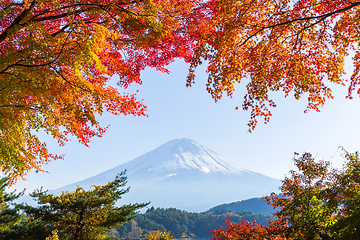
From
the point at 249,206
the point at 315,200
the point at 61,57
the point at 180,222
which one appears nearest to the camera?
the point at 61,57

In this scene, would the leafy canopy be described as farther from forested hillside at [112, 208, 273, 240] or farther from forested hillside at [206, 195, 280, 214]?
→ forested hillside at [206, 195, 280, 214]

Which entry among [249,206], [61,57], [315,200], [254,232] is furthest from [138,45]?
[249,206]

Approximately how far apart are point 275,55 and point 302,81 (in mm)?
668

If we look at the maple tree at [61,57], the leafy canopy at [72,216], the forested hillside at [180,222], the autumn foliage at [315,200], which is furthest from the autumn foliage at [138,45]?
the forested hillside at [180,222]

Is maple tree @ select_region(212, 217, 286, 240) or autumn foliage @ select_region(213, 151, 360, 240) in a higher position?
autumn foliage @ select_region(213, 151, 360, 240)

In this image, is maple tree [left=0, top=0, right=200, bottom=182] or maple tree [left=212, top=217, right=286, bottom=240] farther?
maple tree [left=212, top=217, right=286, bottom=240]

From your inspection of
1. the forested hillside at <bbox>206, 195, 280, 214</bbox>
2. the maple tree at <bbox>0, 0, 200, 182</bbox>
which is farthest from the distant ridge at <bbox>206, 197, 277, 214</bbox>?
the maple tree at <bbox>0, 0, 200, 182</bbox>

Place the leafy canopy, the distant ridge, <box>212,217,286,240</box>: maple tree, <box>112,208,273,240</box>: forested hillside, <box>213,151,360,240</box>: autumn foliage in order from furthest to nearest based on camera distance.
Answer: the distant ridge → <box>112,208,273,240</box>: forested hillside → the leafy canopy → <box>212,217,286,240</box>: maple tree → <box>213,151,360,240</box>: autumn foliage

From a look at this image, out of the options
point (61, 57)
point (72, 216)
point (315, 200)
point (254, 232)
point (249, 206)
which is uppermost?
point (61, 57)

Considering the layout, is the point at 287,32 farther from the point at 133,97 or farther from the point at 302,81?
the point at 133,97

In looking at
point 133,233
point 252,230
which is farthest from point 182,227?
point 252,230

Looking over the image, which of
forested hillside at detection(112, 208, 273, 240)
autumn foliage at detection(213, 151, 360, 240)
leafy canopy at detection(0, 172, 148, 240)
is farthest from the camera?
forested hillside at detection(112, 208, 273, 240)

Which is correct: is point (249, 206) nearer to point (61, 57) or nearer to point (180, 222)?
point (180, 222)

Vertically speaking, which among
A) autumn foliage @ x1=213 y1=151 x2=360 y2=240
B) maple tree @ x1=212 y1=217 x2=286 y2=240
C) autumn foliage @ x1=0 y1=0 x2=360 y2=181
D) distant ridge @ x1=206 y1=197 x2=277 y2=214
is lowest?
distant ridge @ x1=206 y1=197 x2=277 y2=214
